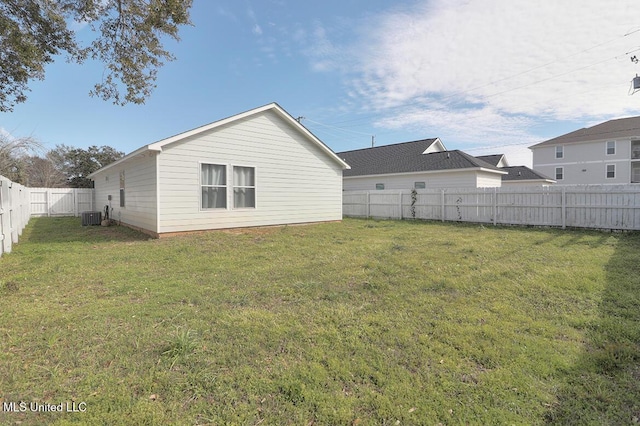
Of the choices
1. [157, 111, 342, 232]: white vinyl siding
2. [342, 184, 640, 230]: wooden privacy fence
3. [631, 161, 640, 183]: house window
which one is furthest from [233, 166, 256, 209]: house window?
[631, 161, 640, 183]: house window

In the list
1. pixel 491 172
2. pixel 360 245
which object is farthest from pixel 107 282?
pixel 491 172

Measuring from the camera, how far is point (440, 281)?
4.90 meters

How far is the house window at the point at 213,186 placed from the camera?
32.9 ft

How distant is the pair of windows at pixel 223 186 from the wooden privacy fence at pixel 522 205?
8.27 metres

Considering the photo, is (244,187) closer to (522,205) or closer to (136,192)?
(136,192)

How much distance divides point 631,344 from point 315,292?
134 inches

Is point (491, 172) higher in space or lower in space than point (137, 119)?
lower

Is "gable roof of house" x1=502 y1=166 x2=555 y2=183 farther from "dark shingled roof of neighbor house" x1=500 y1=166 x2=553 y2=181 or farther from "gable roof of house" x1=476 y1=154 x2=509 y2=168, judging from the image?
"gable roof of house" x1=476 y1=154 x2=509 y2=168

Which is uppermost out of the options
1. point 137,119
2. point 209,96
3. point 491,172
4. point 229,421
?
point 209,96

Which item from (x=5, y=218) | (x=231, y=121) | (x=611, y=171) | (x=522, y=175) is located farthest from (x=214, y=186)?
(x=611, y=171)

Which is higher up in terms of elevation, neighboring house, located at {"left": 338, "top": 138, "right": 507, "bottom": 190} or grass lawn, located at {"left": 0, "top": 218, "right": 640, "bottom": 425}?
neighboring house, located at {"left": 338, "top": 138, "right": 507, "bottom": 190}

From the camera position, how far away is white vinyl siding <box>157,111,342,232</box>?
Result: 9430 mm

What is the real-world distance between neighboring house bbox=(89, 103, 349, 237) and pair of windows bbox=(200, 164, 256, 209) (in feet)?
0.10

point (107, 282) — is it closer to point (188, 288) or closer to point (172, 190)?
point (188, 288)
